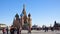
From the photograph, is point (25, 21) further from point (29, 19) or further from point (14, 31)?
point (14, 31)

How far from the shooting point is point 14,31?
1703 centimetres

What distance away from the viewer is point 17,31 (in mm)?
17125

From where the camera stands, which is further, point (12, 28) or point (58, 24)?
point (58, 24)

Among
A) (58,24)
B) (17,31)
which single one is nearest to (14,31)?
(17,31)

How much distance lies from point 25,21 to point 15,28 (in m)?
55.0

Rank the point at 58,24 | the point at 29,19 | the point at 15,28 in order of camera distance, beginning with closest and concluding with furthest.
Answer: the point at 15,28
the point at 29,19
the point at 58,24

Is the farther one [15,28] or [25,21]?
[25,21]

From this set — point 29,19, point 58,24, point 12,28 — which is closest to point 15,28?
point 12,28

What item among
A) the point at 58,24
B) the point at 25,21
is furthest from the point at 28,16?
the point at 58,24

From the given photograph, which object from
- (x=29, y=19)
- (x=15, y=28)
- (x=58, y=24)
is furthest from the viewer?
(x=58, y=24)

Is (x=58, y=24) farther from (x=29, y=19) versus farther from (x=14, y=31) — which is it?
(x=14, y=31)

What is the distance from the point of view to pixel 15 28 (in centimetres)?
1694

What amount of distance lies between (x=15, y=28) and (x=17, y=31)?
0.41 metres

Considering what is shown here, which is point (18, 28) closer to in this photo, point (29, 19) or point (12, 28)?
point (12, 28)
